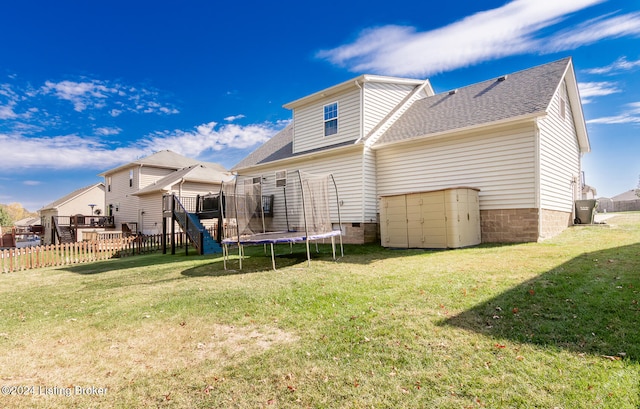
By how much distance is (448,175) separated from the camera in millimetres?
11352

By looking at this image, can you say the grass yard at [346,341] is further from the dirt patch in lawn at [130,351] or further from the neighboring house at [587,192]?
the neighboring house at [587,192]

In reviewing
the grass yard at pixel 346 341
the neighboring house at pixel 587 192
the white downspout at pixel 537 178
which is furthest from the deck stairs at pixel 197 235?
the neighboring house at pixel 587 192

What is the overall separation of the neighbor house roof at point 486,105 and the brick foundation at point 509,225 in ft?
9.76

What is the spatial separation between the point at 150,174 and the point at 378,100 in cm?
2276

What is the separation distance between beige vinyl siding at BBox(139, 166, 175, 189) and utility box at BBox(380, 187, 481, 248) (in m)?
24.3

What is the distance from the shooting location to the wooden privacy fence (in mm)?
11137

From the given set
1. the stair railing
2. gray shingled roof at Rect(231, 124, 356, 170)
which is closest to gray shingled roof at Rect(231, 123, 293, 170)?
gray shingled roof at Rect(231, 124, 356, 170)

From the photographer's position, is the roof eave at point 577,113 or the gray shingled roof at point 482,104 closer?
the gray shingled roof at point 482,104

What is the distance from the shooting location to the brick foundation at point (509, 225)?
9766mm

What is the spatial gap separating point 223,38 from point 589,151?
21.1 metres

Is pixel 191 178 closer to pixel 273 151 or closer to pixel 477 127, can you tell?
pixel 273 151

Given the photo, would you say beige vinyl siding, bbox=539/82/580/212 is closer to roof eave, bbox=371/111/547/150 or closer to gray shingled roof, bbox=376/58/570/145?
gray shingled roof, bbox=376/58/570/145

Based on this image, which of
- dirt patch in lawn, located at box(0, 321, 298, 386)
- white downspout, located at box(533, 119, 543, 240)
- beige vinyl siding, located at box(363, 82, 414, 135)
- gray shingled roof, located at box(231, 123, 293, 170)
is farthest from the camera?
gray shingled roof, located at box(231, 123, 293, 170)

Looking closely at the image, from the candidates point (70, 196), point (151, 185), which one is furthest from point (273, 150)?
point (70, 196)
